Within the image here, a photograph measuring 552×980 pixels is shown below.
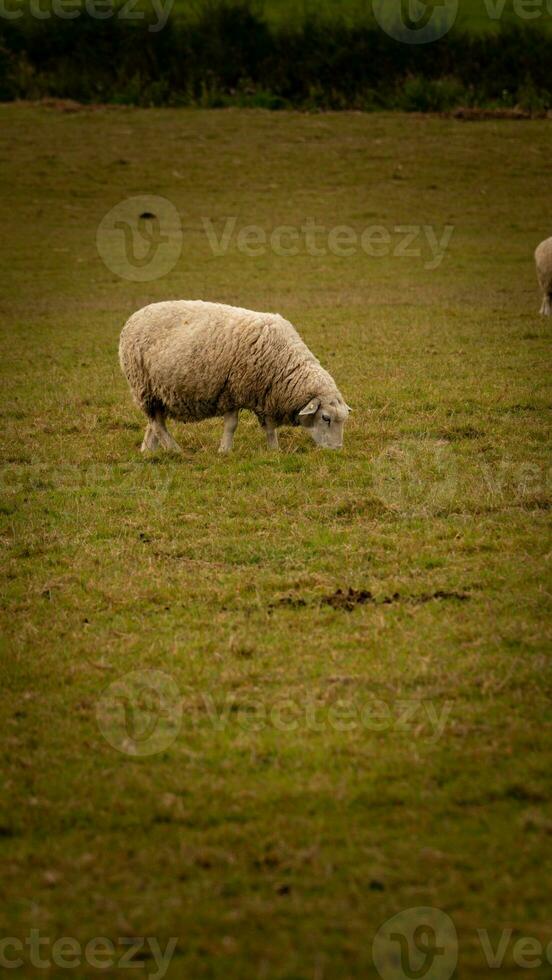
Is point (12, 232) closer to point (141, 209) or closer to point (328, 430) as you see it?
point (141, 209)

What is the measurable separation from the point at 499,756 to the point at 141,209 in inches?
1100

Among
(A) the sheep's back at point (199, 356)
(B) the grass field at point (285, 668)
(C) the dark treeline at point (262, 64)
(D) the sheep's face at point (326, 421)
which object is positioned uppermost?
(C) the dark treeline at point (262, 64)

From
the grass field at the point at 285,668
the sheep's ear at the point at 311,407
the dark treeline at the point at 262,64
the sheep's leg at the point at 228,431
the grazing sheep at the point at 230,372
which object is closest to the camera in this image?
the grass field at the point at 285,668

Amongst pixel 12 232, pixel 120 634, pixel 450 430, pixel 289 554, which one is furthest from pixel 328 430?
pixel 12 232

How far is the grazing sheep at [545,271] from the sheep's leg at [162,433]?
10.4 m

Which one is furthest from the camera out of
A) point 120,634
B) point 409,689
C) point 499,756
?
point 120,634

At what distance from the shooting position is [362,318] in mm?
19562

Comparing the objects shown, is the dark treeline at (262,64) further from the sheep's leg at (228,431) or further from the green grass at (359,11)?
the sheep's leg at (228,431)

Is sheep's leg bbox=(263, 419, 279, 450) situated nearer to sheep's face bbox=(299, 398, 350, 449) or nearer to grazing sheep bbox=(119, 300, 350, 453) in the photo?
grazing sheep bbox=(119, 300, 350, 453)

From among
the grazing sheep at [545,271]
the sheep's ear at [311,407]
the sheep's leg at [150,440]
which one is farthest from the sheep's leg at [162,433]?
the grazing sheep at [545,271]

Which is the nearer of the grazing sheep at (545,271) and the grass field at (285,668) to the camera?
the grass field at (285,668)

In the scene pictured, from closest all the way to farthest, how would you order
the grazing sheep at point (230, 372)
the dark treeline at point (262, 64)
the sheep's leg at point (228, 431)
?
the grazing sheep at point (230, 372), the sheep's leg at point (228, 431), the dark treeline at point (262, 64)

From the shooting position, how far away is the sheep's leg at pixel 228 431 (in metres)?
10.6

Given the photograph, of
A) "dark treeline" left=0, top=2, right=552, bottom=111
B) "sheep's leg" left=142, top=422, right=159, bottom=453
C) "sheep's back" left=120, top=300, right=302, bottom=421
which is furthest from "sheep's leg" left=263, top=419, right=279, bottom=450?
"dark treeline" left=0, top=2, right=552, bottom=111
